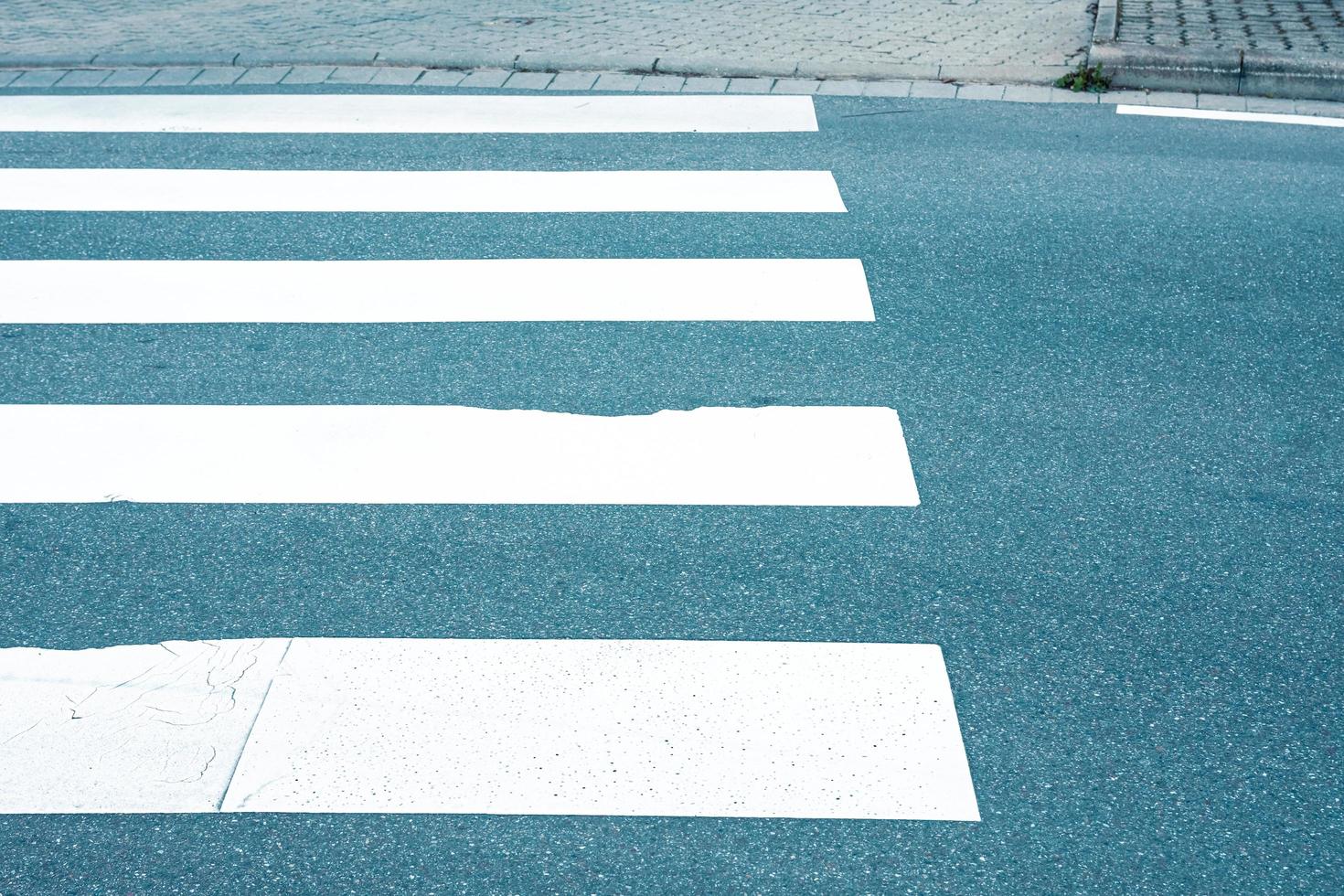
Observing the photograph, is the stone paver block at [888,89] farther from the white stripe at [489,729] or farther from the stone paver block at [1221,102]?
the white stripe at [489,729]

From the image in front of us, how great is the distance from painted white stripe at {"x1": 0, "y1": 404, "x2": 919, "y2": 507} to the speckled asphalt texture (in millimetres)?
96

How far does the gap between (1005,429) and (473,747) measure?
2.25 metres

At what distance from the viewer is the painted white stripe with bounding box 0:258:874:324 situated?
17.8 ft

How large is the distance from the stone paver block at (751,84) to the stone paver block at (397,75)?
191 cm

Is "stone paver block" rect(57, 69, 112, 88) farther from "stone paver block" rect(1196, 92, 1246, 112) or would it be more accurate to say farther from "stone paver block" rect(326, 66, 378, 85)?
"stone paver block" rect(1196, 92, 1246, 112)

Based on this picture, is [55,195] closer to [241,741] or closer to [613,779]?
[241,741]

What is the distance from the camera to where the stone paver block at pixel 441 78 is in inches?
325

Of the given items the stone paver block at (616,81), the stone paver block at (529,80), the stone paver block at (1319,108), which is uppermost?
the stone paver block at (529,80)

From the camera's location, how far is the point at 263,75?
836 cm

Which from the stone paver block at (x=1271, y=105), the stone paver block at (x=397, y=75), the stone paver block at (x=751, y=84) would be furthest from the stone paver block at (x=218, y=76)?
the stone paver block at (x=1271, y=105)

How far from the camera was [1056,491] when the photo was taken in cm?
434

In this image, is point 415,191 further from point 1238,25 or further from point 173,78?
point 1238,25

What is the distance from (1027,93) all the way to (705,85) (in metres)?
1.91

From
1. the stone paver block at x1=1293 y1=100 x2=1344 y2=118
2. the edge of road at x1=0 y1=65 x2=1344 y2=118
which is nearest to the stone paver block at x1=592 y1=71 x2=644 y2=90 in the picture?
the edge of road at x1=0 y1=65 x2=1344 y2=118
